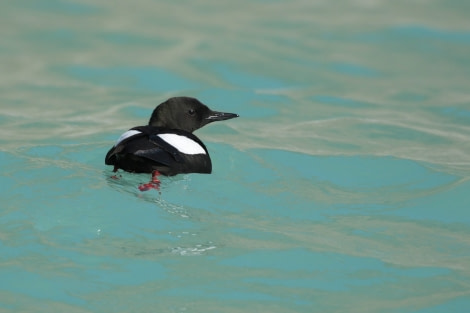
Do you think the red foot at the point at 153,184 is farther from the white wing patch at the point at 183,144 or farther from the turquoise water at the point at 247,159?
the white wing patch at the point at 183,144

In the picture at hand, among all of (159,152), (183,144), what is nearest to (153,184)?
(159,152)

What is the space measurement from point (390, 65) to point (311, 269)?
7.13 meters

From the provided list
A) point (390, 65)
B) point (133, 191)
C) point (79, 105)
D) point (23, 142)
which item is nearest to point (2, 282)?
point (133, 191)

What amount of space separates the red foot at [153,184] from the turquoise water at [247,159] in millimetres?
68

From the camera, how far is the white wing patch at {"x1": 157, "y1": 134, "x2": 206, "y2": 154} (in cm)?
794

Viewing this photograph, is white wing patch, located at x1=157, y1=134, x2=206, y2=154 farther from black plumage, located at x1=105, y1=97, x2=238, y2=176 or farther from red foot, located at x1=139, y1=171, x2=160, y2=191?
red foot, located at x1=139, y1=171, x2=160, y2=191

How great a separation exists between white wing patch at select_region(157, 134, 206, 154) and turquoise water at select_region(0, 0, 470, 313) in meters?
0.27

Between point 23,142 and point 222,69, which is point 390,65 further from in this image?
point 23,142

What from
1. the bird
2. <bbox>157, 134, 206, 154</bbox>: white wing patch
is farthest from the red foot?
<bbox>157, 134, 206, 154</bbox>: white wing patch

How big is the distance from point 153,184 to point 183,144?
532mm

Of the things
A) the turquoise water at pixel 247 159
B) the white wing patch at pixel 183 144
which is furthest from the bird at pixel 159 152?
the turquoise water at pixel 247 159

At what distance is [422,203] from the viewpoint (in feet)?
27.1

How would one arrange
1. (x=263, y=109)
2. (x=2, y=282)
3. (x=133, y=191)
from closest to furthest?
(x=2, y=282), (x=133, y=191), (x=263, y=109)

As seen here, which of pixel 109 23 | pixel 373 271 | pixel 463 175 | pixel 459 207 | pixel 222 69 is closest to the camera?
pixel 373 271
